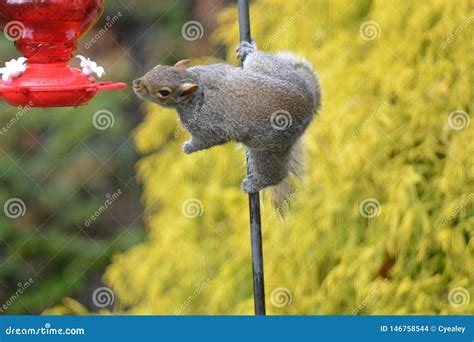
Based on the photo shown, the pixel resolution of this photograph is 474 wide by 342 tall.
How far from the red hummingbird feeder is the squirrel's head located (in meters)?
0.15

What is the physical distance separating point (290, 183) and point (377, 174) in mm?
863

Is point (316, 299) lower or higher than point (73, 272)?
lower

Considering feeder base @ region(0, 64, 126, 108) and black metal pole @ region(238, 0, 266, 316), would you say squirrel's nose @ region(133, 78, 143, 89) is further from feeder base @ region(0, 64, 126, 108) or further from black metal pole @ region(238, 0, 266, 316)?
black metal pole @ region(238, 0, 266, 316)

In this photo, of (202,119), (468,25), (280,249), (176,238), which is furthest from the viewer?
(176,238)

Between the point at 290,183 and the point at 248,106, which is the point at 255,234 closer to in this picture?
the point at 248,106

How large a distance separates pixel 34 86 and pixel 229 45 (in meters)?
2.07

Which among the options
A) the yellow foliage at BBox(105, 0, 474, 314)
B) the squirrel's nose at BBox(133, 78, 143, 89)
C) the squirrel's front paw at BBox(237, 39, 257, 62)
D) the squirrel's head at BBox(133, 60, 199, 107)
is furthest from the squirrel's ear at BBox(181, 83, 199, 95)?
the yellow foliage at BBox(105, 0, 474, 314)

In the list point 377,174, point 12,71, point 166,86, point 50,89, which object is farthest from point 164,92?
point 377,174

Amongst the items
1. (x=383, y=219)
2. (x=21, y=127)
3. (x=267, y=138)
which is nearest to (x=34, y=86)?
(x=267, y=138)

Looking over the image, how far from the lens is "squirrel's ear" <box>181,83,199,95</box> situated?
2.53 m

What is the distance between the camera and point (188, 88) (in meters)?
2.54

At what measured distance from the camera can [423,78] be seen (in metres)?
3.90

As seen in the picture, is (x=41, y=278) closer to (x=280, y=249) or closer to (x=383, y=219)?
(x=280, y=249)

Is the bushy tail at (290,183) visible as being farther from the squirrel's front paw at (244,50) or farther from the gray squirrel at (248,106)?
the squirrel's front paw at (244,50)
